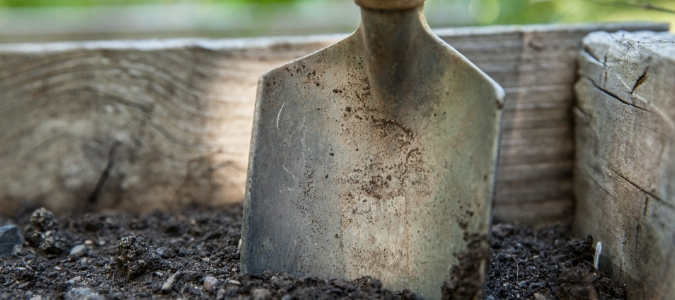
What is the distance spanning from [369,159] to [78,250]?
2.69 ft

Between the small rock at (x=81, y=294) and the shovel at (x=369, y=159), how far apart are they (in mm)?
323

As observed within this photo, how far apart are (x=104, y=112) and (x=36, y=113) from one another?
214mm

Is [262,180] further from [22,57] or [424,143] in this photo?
[22,57]

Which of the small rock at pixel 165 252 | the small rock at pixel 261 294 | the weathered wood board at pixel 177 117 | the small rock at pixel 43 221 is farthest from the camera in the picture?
the weathered wood board at pixel 177 117

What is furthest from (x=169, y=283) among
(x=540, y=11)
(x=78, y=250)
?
(x=540, y=11)

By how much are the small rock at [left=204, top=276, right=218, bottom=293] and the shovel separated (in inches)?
3.0

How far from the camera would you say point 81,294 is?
145 centimetres

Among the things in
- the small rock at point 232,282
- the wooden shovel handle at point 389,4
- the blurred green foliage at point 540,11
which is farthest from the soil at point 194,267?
the blurred green foliage at point 540,11

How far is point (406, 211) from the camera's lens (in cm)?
153

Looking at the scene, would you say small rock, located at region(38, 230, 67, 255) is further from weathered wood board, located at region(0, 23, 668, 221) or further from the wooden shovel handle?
the wooden shovel handle

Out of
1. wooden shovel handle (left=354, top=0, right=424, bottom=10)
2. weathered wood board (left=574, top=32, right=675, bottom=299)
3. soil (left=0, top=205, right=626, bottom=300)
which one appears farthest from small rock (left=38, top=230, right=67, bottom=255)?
weathered wood board (left=574, top=32, right=675, bottom=299)

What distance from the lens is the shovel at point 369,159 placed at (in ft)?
4.72

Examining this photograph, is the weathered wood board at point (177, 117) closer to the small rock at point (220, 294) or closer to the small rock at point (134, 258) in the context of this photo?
the small rock at point (134, 258)

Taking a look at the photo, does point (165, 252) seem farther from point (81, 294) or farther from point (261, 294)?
point (261, 294)
